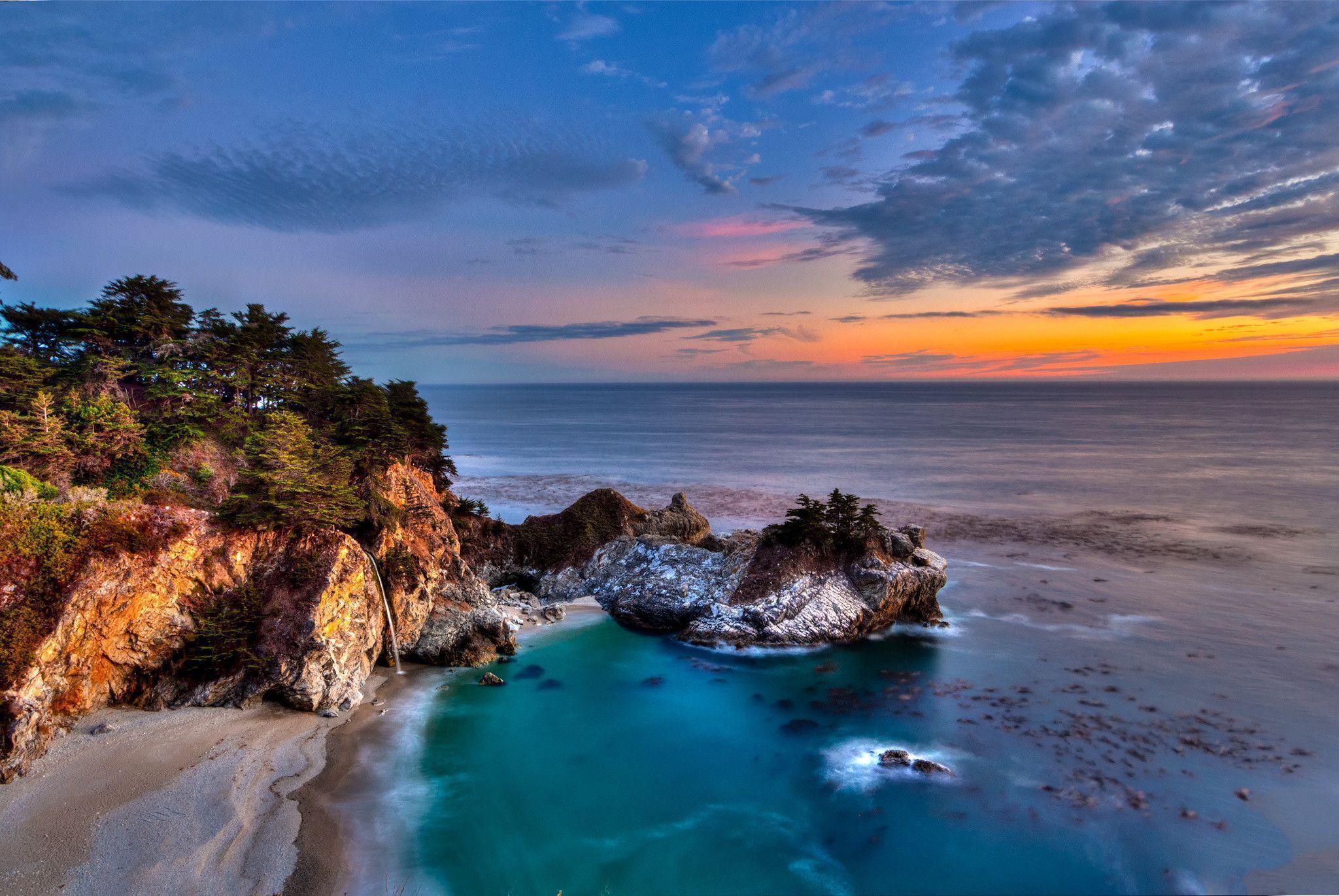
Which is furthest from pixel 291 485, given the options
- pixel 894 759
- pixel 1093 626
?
pixel 1093 626

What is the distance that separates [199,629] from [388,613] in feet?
15.9

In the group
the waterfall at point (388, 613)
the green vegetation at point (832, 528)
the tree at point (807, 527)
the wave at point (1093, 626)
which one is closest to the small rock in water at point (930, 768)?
the green vegetation at point (832, 528)

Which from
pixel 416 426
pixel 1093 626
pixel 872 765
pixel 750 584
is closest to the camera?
pixel 872 765

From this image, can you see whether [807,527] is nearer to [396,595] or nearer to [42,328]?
[396,595]

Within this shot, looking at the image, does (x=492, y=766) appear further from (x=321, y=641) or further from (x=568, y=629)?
(x=568, y=629)

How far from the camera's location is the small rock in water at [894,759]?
47.3ft

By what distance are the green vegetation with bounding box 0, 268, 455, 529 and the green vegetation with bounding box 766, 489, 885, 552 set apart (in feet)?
51.0

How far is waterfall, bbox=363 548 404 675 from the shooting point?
18.4 meters

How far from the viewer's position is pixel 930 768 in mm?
14172

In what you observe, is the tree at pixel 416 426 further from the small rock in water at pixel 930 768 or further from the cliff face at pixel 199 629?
the small rock in water at pixel 930 768

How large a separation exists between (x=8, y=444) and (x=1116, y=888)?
1099 inches

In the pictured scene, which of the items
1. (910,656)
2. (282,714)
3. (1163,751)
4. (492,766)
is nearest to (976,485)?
(910,656)

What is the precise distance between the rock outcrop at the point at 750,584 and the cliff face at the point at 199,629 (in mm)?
9365

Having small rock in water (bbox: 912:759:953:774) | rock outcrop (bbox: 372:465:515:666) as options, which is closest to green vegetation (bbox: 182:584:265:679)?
rock outcrop (bbox: 372:465:515:666)
